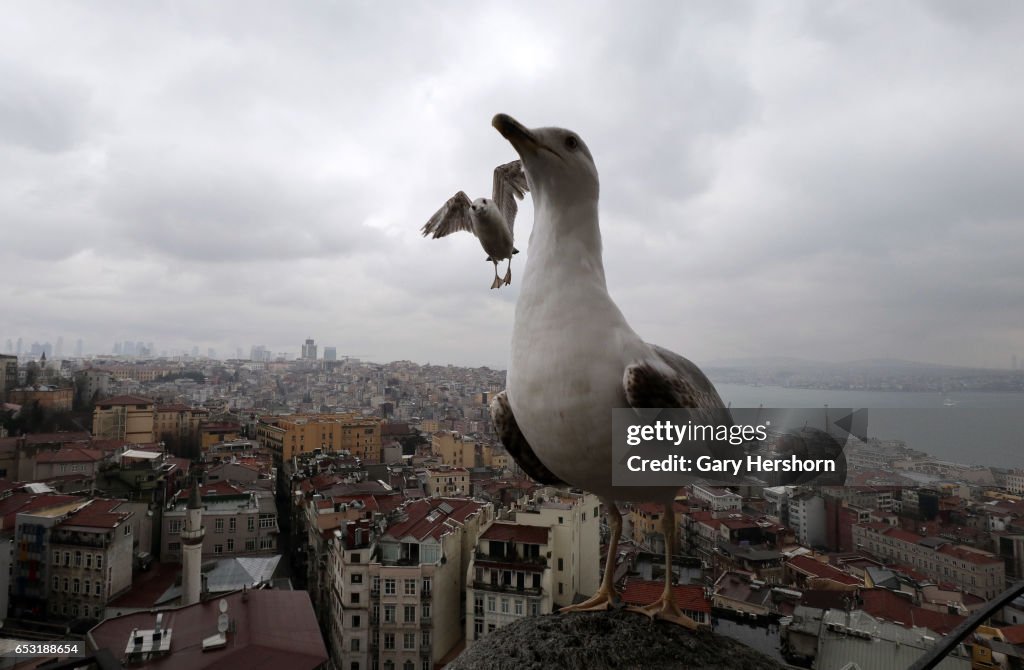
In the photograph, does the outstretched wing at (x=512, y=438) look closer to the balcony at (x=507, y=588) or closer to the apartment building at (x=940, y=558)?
the balcony at (x=507, y=588)

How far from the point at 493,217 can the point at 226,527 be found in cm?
1769

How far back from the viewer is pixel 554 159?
5.58ft

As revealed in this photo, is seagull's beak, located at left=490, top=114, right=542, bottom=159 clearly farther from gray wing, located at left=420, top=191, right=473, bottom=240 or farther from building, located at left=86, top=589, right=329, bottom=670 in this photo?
building, located at left=86, top=589, right=329, bottom=670

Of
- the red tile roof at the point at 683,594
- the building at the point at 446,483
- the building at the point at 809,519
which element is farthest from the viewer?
the building at the point at 446,483

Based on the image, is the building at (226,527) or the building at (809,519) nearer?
the building at (226,527)

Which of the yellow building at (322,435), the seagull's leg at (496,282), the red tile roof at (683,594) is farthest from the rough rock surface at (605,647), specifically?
the yellow building at (322,435)

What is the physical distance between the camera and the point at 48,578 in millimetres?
12875

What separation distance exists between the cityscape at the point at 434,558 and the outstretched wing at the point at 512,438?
1041mm

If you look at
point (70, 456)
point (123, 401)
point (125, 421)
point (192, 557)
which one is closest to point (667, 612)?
point (192, 557)

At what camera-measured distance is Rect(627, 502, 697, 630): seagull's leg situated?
6.70 feet

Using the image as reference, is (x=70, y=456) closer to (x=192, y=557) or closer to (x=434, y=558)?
(x=192, y=557)

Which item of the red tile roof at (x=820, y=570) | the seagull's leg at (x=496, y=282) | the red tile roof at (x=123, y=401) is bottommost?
the red tile roof at (x=820, y=570)

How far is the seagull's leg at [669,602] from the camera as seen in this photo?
6.70 feet

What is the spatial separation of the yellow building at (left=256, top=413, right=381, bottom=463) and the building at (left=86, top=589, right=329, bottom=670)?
19.9 m
